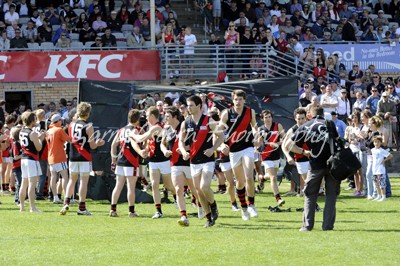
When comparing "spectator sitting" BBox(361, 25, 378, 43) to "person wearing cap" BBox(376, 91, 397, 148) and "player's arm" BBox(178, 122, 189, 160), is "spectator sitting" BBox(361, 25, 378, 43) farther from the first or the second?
"player's arm" BBox(178, 122, 189, 160)

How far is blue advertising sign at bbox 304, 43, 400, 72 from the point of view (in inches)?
1251

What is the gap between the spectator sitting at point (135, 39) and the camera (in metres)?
29.8

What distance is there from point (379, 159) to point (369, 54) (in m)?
13.4

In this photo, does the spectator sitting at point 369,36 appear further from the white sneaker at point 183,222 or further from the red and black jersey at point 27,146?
the white sneaker at point 183,222

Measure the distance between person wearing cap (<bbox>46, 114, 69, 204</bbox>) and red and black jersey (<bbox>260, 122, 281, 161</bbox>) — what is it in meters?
3.73

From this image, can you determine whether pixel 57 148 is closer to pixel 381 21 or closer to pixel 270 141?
pixel 270 141

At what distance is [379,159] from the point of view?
62.4ft

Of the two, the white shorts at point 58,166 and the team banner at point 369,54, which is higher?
the team banner at point 369,54

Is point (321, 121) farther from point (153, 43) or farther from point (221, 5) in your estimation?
point (221, 5)

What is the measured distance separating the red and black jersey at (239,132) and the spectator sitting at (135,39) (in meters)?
14.5

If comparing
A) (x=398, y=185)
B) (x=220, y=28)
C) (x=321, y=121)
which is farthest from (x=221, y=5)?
(x=321, y=121)

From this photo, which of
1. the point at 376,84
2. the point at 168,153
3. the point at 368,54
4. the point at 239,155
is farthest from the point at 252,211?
the point at 368,54

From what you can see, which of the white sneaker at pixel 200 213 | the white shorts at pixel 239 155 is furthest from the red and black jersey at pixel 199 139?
the white sneaker at pixel 200 213

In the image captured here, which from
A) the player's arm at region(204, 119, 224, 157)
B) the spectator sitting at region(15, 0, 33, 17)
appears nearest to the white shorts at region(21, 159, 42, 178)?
the player's arm at region(204, 119, 224, 157)
